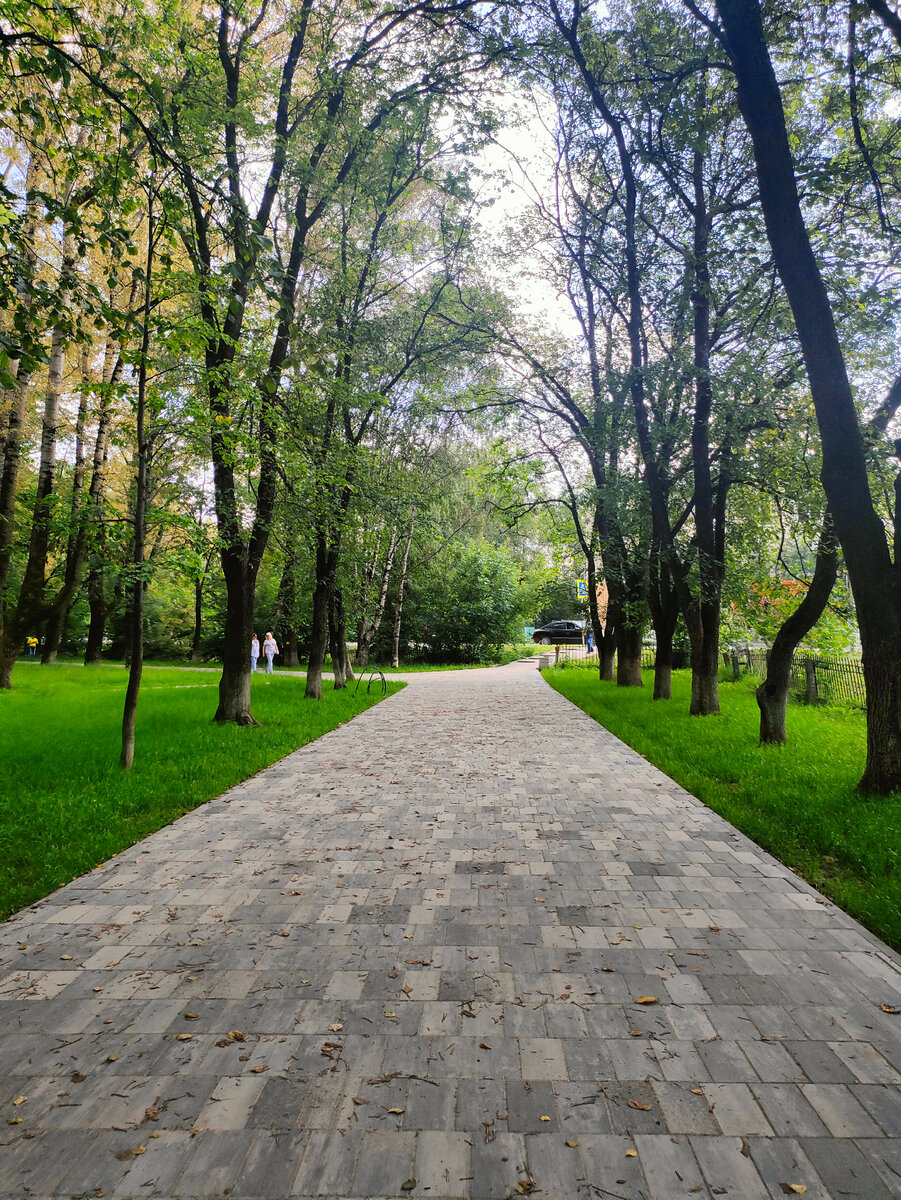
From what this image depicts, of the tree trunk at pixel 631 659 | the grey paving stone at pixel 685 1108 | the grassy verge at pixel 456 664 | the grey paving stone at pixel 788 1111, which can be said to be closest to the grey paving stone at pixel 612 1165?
the grey paving stone at pixel 685 1108

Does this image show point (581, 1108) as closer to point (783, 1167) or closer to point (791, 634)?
point (783, 1167)

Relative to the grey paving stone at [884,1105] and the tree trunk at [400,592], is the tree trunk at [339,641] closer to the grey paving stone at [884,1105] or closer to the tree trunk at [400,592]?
the tree trunk at [400,592]

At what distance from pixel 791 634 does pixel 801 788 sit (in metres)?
2.41

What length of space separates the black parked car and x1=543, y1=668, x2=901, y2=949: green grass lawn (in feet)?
98.6

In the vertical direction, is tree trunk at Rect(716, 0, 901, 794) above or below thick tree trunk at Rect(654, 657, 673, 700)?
above

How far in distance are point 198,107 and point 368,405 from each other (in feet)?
19.2

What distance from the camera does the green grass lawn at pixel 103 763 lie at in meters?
4.64

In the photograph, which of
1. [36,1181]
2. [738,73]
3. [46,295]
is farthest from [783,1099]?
[738,73]

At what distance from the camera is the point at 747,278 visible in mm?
9516

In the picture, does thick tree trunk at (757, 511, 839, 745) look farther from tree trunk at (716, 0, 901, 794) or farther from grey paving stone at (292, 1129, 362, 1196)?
grey paving stone at (292, 1129, 362, 1196)

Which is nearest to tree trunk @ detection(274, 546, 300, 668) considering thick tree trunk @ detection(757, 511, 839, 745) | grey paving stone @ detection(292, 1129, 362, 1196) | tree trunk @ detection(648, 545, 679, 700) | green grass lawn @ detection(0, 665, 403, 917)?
green grass lawn @ detection(0, 665, 403, 917)

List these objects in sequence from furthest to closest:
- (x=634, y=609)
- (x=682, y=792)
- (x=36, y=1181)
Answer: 1. (x=634, y=609)
2. (x=682, y=792)
3. (x=36, y=1181)

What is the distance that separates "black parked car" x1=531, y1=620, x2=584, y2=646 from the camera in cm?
4206

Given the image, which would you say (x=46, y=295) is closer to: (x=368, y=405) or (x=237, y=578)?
(x=237, y=578)
